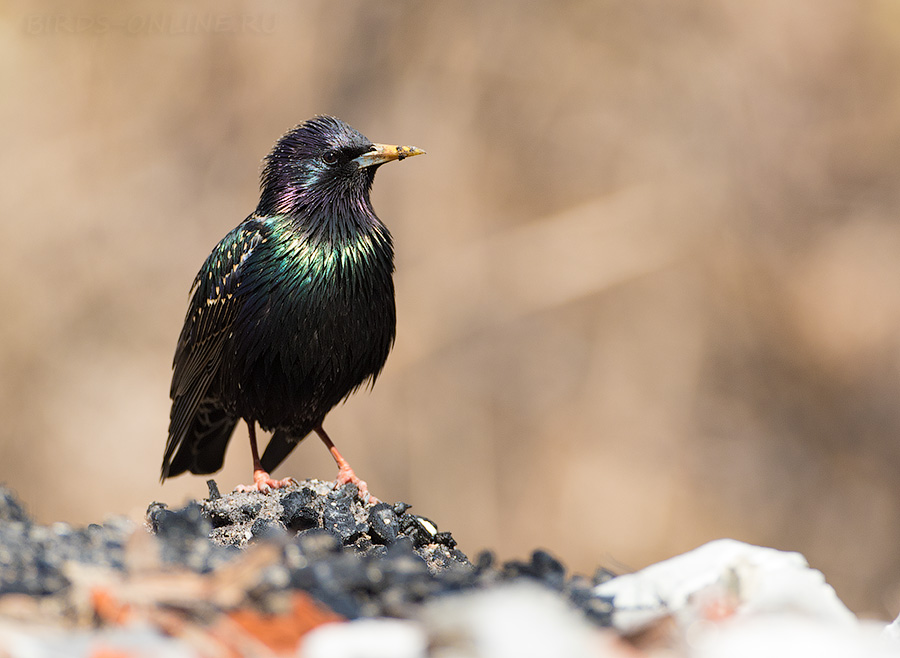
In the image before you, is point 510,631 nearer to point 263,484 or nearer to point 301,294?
point 263,484

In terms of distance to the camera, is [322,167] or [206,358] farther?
[206,358]

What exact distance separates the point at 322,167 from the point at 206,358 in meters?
1.08

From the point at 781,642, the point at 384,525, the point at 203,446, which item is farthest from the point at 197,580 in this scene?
the point at 203,446

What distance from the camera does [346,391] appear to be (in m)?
4.67

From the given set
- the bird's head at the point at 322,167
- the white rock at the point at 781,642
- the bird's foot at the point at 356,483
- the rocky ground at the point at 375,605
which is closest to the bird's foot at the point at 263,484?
the bird's foot at the point at 356,483

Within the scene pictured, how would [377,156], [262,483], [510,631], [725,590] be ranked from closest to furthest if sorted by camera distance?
[510,631], [725,590], [262,483], [377,156]

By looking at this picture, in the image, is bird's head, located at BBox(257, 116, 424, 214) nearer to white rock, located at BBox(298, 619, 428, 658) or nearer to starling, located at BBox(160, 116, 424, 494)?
starling, located at BBox(160, 116, 424, 494)

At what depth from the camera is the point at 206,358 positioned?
478 cm

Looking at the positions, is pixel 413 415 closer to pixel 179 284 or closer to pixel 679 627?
pixel 179 284

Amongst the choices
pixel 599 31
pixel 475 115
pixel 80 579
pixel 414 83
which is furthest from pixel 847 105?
pixel 80 579

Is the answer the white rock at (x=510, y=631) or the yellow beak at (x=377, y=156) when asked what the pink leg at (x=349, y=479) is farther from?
the white rock at (x=510, y=631)

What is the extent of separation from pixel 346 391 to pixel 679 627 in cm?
288

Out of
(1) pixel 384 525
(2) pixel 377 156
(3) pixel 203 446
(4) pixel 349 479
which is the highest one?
(2) pixel 377 156

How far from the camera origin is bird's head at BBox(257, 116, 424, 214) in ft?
14.9
